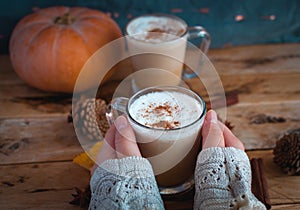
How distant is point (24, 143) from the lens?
1125 mm

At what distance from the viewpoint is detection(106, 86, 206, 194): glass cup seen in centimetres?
87

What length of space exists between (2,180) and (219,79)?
731 millimetres

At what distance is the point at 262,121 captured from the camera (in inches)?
46.9

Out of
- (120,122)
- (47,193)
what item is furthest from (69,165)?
(120,122)

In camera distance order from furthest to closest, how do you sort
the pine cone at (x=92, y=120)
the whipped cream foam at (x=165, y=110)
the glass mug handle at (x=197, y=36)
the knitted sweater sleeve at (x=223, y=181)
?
the glass mug handle at (x=197, y=36) → the pine cone at (x=92, y=120) → the whipped cream foam at (x=165, y=110) → the knitted sweater sleeve at (x=223, y=181)

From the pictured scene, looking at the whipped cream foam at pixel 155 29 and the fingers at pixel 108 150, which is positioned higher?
the whipped cream foam at pixel 155 29

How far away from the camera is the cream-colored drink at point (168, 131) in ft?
2.85

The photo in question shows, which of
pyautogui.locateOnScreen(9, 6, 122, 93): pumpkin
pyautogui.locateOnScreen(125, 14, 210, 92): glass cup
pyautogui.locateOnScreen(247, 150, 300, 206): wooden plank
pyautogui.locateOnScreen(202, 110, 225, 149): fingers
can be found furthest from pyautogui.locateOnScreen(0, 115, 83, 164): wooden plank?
pyautogui.locateOnScreen(247, 150, 300, 206): wooden plank

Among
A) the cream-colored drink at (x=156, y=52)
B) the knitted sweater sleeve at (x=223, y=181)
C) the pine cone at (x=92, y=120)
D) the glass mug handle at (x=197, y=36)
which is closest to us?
the knitted sweater sleeve at (x=223, y=181)

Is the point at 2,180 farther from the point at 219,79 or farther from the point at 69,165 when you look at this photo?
the point at 219,79

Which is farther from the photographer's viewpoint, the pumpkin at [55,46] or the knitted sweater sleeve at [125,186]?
the pumpkin at [55,46]

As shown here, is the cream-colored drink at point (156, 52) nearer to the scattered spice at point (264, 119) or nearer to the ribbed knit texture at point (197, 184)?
the scattered spice at point (264, 119)

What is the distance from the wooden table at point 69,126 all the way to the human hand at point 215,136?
0.50 ft

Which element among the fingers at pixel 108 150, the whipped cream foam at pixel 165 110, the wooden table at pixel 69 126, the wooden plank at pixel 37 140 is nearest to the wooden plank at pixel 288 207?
the wooden table at pixel 69 126
